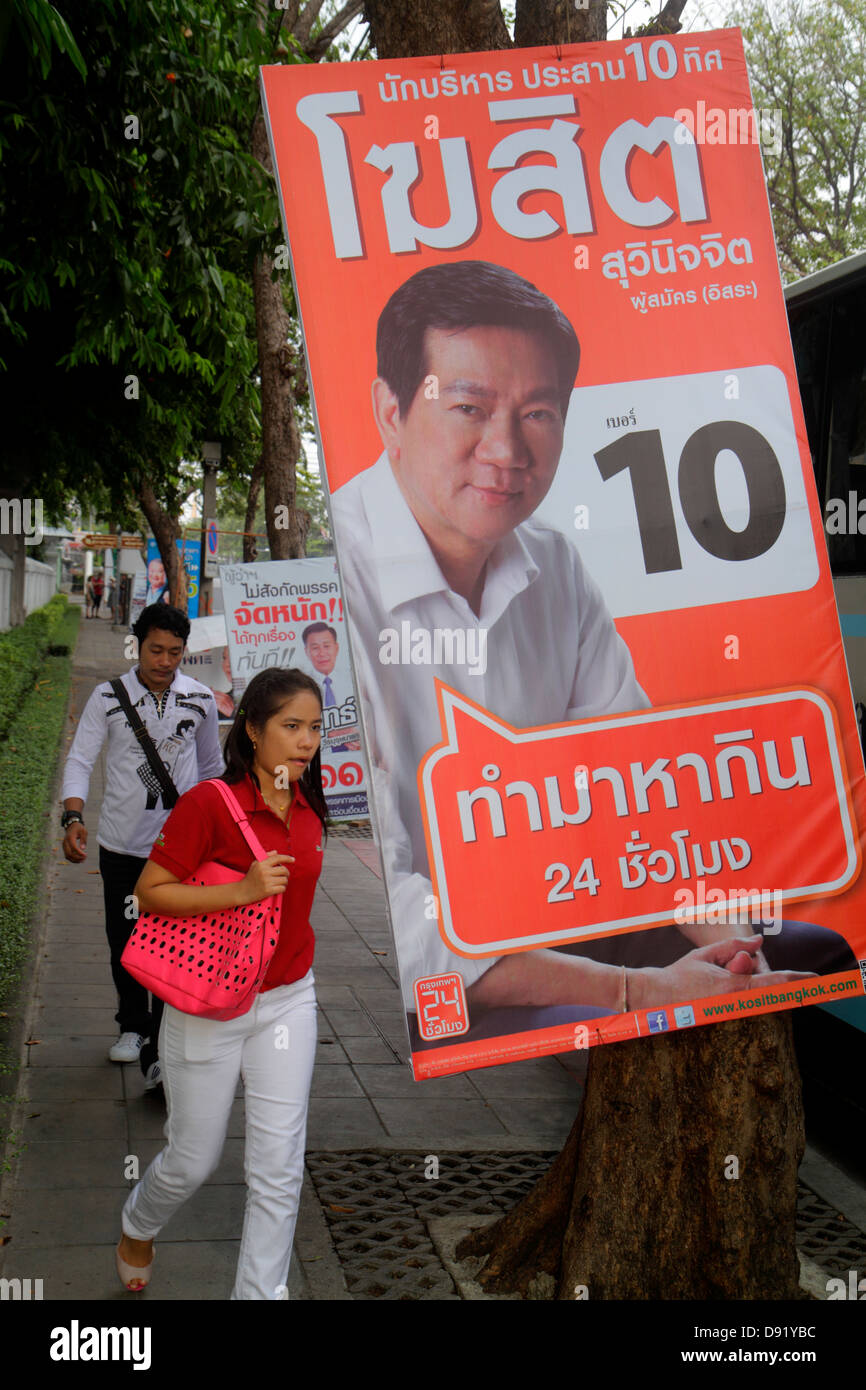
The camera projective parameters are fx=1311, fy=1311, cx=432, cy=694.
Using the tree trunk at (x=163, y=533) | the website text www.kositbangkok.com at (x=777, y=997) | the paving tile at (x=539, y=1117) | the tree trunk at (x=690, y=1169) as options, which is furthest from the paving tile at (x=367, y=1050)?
the tree trunk at (x=163, y=533)

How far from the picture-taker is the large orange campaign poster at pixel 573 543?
3135 millimetres

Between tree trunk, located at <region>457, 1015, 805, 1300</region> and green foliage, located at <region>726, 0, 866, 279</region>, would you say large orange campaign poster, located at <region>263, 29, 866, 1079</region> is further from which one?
green foliage, located at <region>726, 0, 866, 279</region>

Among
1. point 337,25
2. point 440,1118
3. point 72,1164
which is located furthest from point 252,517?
point 72,1164

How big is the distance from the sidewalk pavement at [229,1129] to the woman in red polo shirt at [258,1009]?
590mm

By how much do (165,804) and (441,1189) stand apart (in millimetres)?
1798

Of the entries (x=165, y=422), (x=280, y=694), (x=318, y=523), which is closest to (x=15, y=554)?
(x=165, y=422)

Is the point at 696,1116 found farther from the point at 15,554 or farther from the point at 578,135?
the point at 15,554

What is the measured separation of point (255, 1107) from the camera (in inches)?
133

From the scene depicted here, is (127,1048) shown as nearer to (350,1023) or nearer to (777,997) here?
(350,1023)

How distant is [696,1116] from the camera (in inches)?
139

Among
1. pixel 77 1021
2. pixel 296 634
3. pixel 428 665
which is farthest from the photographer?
pixel 296 634

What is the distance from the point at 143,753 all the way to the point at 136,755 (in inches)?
1.3

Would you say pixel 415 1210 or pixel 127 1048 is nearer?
pixel 415 1210

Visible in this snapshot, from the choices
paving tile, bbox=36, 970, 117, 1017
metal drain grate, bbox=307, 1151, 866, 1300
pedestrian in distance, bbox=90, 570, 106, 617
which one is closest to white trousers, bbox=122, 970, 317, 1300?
metal drain grate, bbox=307, 1151, 866, 1300
